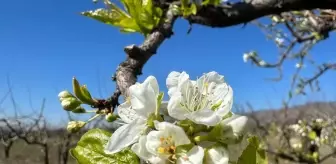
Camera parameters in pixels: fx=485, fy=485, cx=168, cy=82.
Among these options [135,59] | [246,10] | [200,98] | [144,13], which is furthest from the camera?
[246,10]

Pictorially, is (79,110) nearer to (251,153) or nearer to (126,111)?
(126,111)

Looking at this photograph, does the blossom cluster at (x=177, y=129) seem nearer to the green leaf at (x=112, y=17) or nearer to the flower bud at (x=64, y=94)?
the flower bud at (x=64, y=94)

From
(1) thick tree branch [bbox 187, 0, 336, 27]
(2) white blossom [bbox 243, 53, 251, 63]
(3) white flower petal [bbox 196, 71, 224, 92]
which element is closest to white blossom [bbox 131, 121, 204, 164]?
(3) white flower petal [bbox 196, 71, 224, 92]

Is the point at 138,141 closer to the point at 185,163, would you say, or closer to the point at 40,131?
the point at 185,163

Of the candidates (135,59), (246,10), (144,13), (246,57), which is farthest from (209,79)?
(246,57)

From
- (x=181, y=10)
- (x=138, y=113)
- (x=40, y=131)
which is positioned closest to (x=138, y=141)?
(x=138, y=113)

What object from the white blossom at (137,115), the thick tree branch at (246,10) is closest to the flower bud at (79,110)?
the white blossom at (137,115)
